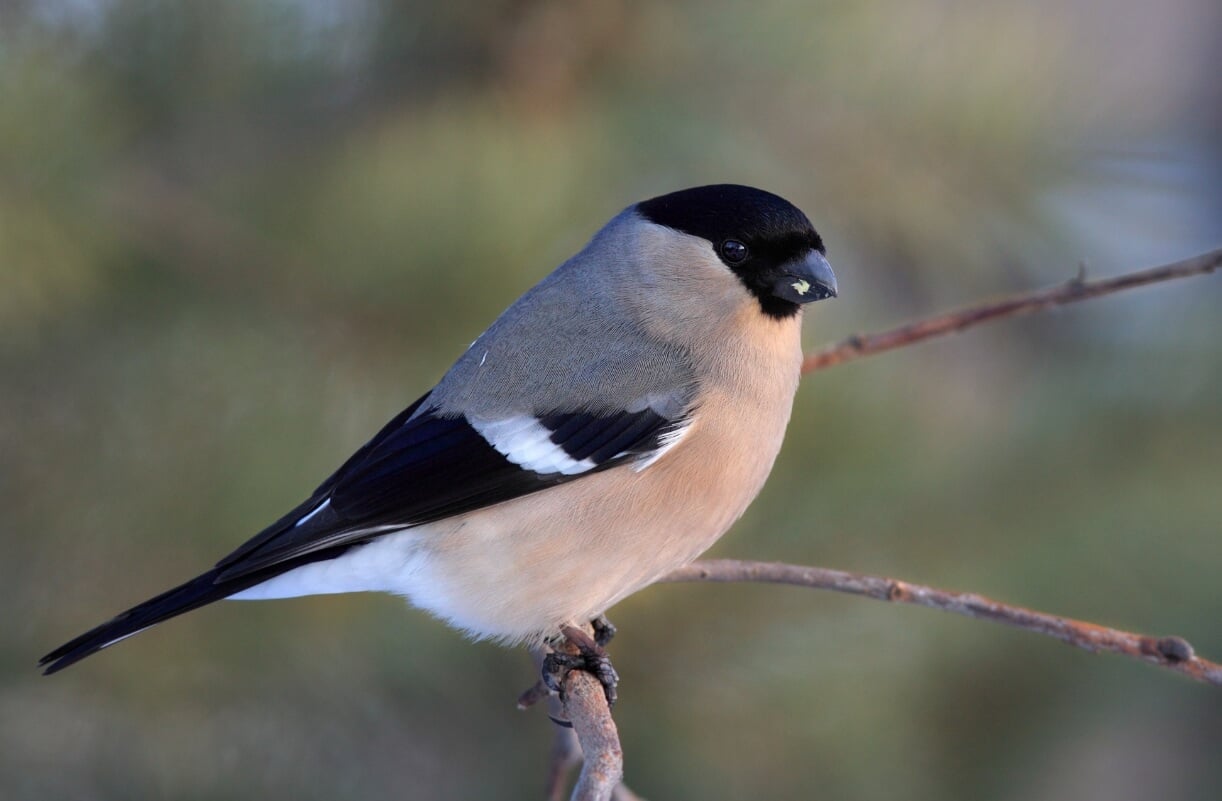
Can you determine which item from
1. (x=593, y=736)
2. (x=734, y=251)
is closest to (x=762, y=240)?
(x=734, y=251)

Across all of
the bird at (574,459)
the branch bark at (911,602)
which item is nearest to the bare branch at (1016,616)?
the branch bark at (911,602)

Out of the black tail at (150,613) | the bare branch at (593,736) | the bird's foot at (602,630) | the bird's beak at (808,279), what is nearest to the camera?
the bare branch at (593,736)

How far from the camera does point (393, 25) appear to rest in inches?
50.9

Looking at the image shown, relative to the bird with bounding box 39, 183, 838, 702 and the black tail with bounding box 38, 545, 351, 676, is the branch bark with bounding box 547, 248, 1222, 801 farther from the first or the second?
the black tail with bounding box 38, 545, 351, 676

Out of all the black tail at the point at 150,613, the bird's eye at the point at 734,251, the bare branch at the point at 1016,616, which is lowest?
the bare branch at the point at 1016,616

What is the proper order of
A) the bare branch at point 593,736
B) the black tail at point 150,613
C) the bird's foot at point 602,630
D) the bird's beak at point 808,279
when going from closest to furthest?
the bare branch at point 593,736 → the black tail at point 150,613 → the bird's beak at point 808,279 → the bird's foot at point 602,630

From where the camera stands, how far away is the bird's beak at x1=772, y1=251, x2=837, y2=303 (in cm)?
107

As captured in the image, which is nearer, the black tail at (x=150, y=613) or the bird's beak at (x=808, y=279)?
the black tail at (x=150, y=613)

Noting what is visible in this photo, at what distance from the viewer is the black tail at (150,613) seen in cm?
95

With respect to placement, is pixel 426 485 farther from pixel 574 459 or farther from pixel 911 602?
pixel 911 602

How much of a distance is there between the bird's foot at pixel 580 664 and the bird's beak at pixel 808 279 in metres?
0.39

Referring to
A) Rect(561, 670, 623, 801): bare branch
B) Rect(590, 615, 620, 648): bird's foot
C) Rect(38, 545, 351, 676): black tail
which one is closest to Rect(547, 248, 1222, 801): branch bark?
Rect(561, 670, 623, 801): bare branch

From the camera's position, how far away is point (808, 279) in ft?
3.51

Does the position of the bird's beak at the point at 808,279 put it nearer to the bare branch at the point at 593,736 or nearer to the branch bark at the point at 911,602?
the branch bark at the point at 911,602
